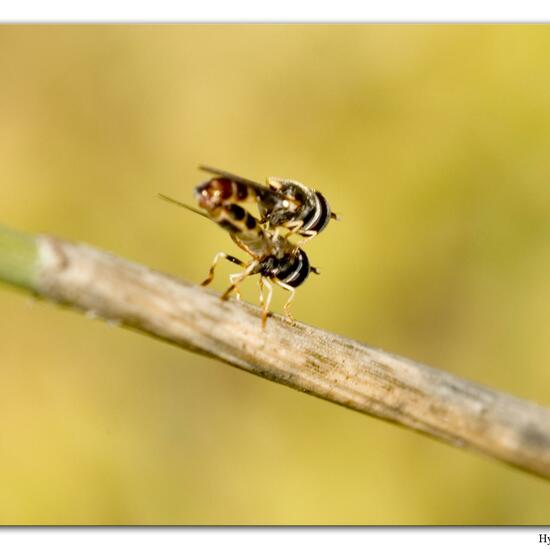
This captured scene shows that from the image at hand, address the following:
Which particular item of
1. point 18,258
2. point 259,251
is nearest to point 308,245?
point 259,251

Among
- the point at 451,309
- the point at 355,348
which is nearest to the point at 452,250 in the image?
the point at 451,309

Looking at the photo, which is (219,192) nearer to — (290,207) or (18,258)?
(290,207)

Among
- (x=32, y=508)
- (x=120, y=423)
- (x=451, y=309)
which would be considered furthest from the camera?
(x=451, y=309)

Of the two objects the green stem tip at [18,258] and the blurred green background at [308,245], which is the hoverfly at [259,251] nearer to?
the green stem tip at [18,258]
